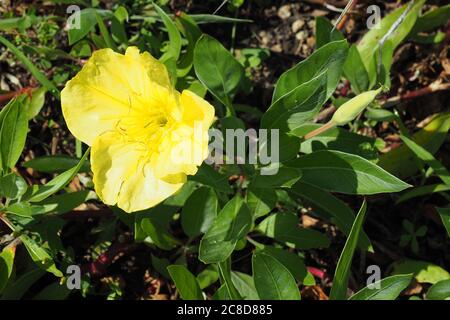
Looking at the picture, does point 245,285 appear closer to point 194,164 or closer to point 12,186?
point 194,164

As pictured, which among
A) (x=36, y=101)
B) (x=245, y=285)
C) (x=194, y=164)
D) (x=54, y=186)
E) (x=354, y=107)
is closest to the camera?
(x=194, y=164)

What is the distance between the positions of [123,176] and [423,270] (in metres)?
1.25

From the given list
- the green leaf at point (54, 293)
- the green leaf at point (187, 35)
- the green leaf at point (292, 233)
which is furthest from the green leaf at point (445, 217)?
the green leaf at point (54, 293)

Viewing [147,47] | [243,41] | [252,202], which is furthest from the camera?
[243,41]

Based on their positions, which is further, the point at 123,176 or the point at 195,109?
the point at 123,176

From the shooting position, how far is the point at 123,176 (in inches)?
62.7

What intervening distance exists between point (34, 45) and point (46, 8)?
22cm

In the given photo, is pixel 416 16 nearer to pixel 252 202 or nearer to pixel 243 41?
pixel 243 41

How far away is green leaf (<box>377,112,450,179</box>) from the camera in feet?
6.95

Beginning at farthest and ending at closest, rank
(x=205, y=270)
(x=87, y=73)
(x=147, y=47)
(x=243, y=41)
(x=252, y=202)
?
(x=243, y=41) → (x=147, y=47) → (x=205, y=270) → (x=252, y=202) → (x=87, y=73)

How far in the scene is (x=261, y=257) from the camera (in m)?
1.63

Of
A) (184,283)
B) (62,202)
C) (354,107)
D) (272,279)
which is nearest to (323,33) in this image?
(354,107)

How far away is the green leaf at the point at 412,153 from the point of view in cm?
212
